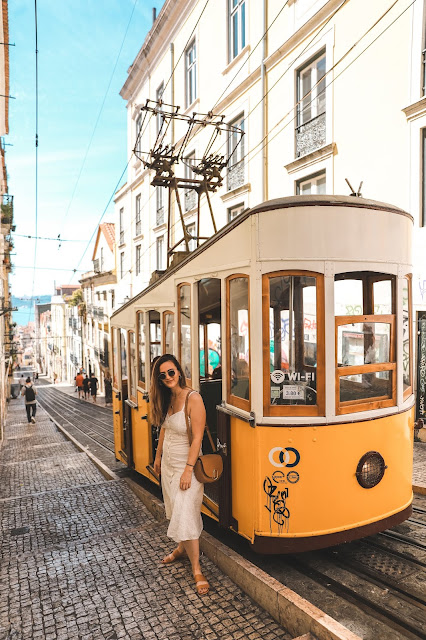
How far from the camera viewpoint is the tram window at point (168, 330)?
17.6 ft

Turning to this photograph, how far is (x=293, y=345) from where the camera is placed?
12.6ft

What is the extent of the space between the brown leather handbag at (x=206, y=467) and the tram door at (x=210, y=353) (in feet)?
1.72

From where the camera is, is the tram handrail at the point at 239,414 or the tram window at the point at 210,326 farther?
the tram window at the point at 210,326

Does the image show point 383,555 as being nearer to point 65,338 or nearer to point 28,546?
point 28,546

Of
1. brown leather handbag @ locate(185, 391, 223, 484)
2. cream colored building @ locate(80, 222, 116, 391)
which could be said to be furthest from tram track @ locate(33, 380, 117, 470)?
cream colored building @ locate(80, 222, 116, 391)

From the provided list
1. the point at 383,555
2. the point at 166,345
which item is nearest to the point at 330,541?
the point at 383,555

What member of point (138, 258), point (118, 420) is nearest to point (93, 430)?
point (118, 420)

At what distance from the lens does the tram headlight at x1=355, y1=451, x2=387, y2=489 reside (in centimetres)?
377

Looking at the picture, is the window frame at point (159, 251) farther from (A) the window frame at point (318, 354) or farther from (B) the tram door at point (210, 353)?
(A) the window frame at point (318, 354)

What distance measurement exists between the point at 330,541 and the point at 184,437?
4.54 ft

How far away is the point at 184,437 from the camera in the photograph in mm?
3721

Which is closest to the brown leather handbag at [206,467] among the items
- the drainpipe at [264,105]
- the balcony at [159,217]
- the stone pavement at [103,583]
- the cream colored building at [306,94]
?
the stone pavement at [103,583]

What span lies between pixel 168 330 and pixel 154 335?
0.64 m

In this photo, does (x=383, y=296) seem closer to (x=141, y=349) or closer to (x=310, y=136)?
(x=141, y=349)
